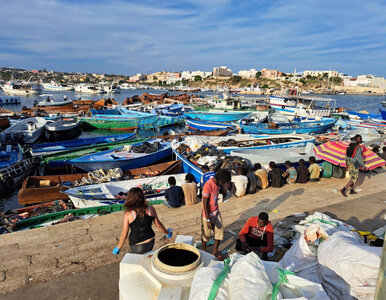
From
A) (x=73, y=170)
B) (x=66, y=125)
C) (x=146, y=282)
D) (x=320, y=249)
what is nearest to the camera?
(x=146, y=282)

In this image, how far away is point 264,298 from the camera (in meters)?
1.87

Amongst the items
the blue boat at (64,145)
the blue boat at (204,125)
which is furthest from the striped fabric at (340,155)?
the blue boat at (204,125)

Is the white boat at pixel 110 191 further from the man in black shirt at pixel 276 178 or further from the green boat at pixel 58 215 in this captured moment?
the man in black shirt at pixel 276 178

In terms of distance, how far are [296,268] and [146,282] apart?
2.18m

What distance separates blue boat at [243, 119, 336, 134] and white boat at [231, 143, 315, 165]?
22.1ft

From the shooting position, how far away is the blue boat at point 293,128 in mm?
18902

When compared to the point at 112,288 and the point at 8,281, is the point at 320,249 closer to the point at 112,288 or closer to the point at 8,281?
the point at 112,288

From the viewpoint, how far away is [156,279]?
7.20ft

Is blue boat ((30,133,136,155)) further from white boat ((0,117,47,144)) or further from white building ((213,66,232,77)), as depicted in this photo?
white building ((213,66,232,77))

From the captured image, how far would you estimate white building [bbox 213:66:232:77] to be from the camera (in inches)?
6777

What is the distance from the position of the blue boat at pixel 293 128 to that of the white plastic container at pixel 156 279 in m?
17.4

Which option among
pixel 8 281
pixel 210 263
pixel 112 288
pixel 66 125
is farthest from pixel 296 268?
pixel 66 125

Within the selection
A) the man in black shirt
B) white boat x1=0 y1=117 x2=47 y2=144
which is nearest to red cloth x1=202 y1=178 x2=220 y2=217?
the man in black shirt

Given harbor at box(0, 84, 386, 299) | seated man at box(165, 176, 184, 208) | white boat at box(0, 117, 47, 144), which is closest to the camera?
harbor at box(0, 84, 386, 299)
